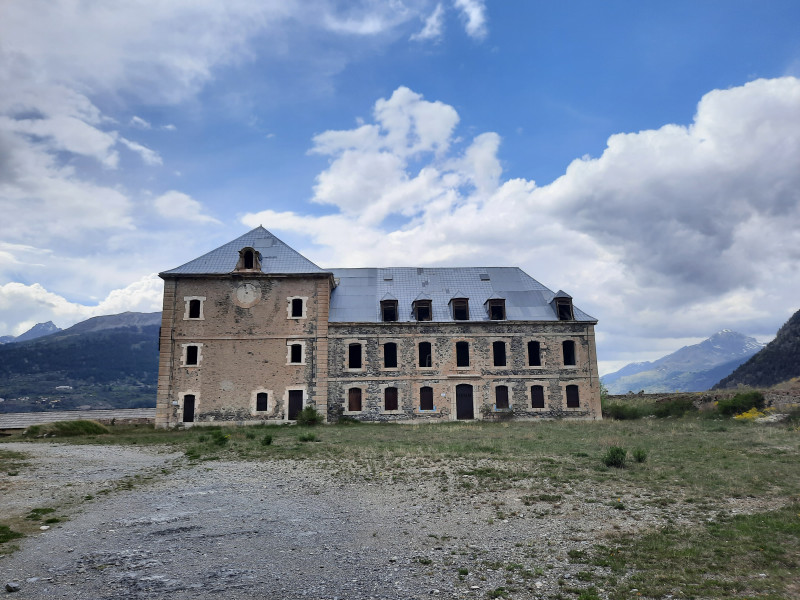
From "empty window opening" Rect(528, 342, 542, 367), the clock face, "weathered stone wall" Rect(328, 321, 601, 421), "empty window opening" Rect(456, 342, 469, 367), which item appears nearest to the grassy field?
"weathered stone wall" Rect(328, 321, 601, 421)

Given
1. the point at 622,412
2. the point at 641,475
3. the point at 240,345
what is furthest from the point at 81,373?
the point at 641,475

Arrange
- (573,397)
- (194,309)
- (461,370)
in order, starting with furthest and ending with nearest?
(573,397)
(461,370)
(194,309)

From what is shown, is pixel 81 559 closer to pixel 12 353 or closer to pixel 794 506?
pixel 794 506

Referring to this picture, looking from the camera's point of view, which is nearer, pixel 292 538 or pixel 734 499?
pixel 292 538

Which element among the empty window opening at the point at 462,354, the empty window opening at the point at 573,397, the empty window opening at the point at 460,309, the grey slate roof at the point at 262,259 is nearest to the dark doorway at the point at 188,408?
the grey slate roof at the point at 262,259

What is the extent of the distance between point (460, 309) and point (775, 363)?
50.1 meters

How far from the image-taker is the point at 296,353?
2838 cm

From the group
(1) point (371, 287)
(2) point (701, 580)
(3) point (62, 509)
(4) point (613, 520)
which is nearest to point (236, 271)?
(1) point (371, 287)

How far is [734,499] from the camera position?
944cm

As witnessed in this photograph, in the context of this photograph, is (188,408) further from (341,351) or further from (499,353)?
(499,353)

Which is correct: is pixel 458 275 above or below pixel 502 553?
above

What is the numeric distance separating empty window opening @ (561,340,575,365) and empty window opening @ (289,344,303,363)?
15.4m

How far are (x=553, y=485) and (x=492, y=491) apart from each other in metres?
1.45

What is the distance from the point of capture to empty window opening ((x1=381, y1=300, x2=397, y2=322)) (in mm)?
29984
